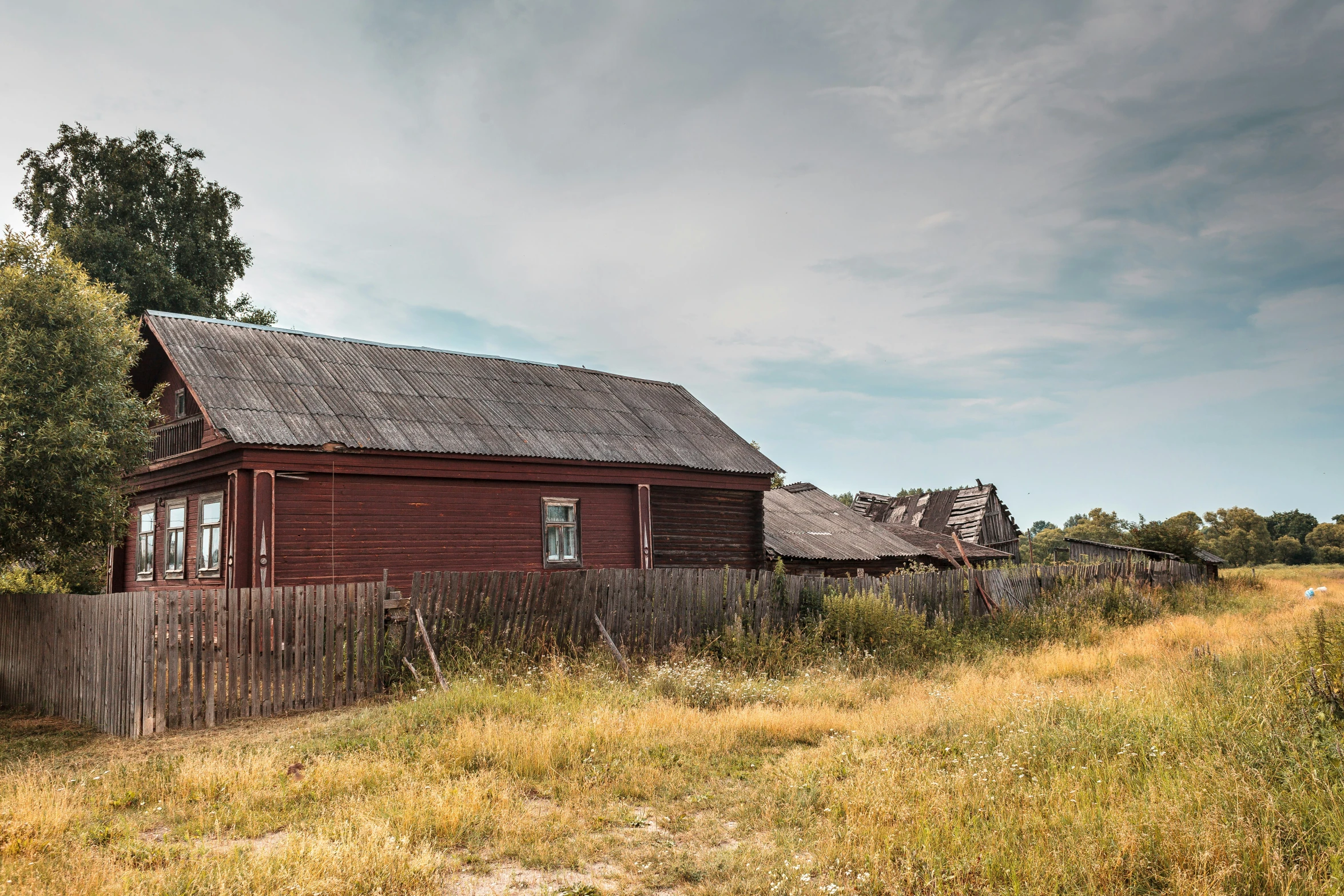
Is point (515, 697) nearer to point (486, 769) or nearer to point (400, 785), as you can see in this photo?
point (486, 769)

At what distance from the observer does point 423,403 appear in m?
17.8

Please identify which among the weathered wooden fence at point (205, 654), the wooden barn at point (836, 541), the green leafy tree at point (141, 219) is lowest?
the weathered wooden fence at point (205, 654)

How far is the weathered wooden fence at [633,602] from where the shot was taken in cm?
1168

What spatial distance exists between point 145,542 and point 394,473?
6664 mm

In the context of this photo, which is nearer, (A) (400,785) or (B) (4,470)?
(A) (400,785)

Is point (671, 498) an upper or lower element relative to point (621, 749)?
upper

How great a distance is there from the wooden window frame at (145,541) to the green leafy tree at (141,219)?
14.9m

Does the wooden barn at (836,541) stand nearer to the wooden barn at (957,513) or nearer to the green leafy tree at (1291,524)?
the wooden barn at (957,513)

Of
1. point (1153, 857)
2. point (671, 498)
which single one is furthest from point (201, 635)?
point (671, 498)

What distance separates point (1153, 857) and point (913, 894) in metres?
1.33

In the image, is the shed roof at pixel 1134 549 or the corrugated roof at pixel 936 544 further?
the shed roof at pixel 1134 549

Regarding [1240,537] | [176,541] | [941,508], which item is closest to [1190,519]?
[1240,537]

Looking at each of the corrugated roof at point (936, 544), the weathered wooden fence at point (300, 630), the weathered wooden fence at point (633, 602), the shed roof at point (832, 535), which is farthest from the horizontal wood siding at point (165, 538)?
the corrugated roof at point (936, 544)

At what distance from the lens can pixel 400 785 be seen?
6.65 metres
